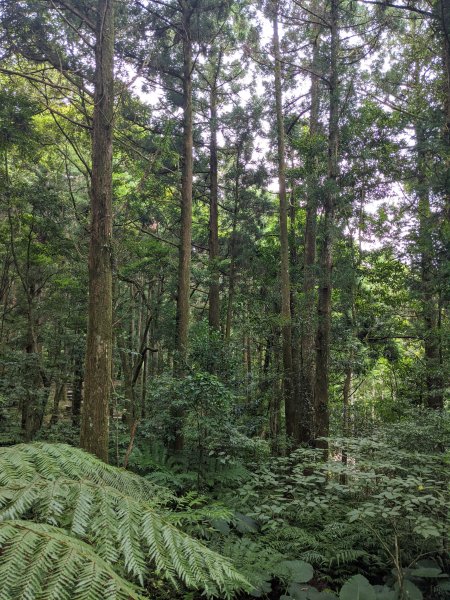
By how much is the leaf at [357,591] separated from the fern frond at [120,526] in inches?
66.0

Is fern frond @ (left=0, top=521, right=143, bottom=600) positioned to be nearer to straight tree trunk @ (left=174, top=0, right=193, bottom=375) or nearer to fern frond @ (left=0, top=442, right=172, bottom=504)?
fern frond @ (left=0, top=442, right=172, bottom=504)

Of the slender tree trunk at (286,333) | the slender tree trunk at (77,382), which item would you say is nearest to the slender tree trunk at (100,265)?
the slender tree trunk at (286,333)

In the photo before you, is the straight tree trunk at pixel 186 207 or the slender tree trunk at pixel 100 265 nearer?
the slender tree trunk at pixel 100 265

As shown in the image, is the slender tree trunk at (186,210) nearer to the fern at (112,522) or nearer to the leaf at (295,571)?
the leaf at (295,571)

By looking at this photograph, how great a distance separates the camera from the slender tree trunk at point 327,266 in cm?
794

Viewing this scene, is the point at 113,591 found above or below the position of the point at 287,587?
above

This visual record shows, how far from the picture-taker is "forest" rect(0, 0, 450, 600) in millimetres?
2419

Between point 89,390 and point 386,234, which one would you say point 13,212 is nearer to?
point 89,390

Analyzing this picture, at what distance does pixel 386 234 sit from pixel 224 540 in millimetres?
10681

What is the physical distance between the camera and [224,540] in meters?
3.62

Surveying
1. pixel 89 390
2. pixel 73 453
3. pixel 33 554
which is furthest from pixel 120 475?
pixel 89 390

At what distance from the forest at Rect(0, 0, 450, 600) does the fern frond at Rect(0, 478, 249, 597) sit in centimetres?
1

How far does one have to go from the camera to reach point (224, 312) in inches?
682

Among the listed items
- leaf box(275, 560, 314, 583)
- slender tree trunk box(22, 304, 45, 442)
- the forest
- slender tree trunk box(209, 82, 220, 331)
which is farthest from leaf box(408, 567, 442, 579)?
slender tree trunk box(209, 82, 220, 331)
